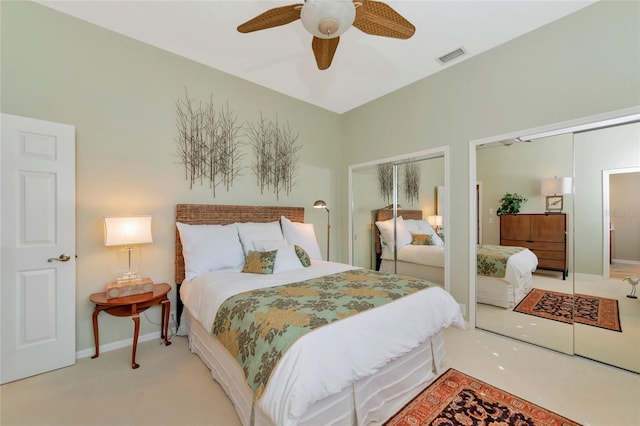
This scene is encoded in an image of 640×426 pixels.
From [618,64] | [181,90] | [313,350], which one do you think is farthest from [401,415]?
[181,90]

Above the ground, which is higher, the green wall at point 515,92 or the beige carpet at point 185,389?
the green wall at point 515,92

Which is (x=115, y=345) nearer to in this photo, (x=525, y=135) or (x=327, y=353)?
(x=327, y=353)

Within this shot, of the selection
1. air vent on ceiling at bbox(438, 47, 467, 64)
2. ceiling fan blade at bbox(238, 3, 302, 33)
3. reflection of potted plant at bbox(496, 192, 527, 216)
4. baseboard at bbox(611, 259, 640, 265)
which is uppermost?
air vent on ceiling at bbox(438, 47, 467, 64)

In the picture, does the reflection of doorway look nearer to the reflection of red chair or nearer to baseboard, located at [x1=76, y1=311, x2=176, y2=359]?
the reflection of red chair

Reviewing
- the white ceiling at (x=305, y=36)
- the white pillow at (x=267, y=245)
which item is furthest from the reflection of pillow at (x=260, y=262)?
the white ceiling at (x=305, y=36)

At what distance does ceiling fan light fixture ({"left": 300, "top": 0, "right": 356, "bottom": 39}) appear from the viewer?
156 cm

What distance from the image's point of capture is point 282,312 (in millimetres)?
1617

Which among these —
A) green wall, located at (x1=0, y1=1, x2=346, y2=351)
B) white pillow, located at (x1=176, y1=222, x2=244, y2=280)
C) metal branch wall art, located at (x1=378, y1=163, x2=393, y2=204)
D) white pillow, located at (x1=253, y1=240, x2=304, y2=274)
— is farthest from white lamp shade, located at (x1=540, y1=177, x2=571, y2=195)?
green wall, located at (x1=0, y1=1, x2=346, y2=351)

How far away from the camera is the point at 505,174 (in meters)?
2.96

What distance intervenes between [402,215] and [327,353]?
2920 mm

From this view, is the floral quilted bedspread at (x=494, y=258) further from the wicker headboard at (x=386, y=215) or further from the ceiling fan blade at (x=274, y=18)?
the ceiling fan blade at (x=274, y=18)

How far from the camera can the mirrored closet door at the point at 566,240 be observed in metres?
2.34

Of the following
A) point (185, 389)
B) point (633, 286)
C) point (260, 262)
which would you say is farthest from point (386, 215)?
point (185, 389)

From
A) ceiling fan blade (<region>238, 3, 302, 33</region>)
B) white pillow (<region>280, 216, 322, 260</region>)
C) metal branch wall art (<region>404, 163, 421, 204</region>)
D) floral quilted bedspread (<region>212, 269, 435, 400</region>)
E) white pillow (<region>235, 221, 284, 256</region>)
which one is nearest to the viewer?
floral quilted bedspread (<region>212, 269, 435, 400</region>)
